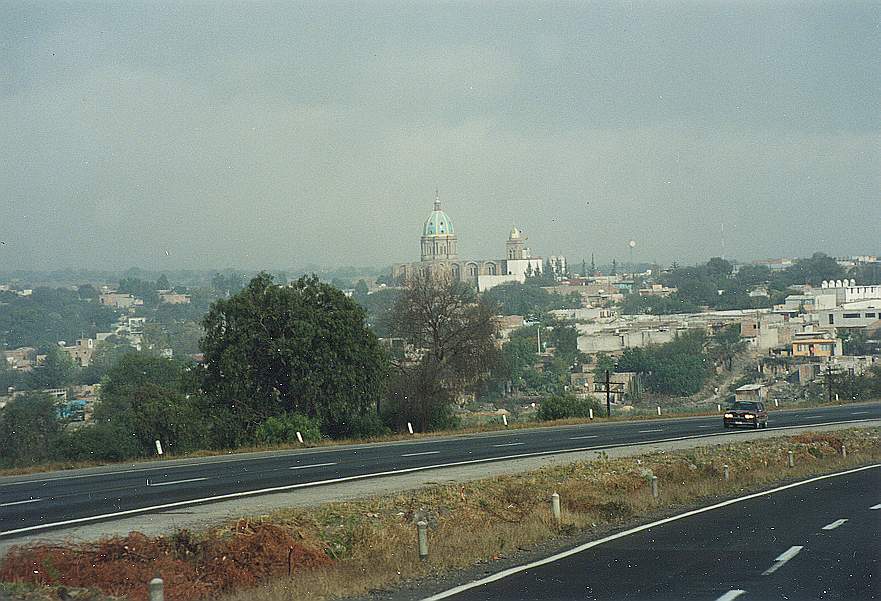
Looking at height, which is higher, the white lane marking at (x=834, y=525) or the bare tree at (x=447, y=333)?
the bare tree at (x=447, y=333)

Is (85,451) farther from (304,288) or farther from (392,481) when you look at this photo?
(392,481)

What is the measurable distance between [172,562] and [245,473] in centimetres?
1607

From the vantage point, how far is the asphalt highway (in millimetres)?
21516

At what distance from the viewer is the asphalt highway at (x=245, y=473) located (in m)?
21.5

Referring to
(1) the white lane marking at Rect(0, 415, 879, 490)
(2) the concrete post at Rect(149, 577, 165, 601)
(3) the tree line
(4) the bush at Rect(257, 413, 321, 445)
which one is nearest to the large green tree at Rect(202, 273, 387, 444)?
(3) the tree line

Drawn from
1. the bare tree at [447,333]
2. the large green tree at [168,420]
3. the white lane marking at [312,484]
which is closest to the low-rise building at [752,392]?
the bare tree at [447,333]

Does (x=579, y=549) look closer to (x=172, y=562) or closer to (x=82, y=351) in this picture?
(x=172, y=562)

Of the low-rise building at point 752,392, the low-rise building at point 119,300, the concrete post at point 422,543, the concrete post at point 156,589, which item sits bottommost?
the low-rise building at point 752,392

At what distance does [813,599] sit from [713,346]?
138 m

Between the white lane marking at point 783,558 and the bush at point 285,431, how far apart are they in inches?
1217

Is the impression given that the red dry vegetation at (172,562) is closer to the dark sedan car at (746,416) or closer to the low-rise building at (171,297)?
the dark sedan car at (746,416)

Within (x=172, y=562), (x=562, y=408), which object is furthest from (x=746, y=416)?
(x=172, y=562)

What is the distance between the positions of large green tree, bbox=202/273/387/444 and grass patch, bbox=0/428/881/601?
2317cm

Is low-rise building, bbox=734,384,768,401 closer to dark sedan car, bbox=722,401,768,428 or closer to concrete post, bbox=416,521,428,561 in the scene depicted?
dark sedan car, bbox=722,401,768,428
